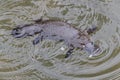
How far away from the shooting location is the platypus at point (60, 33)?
3611 millimetres

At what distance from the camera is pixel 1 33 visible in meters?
3.88

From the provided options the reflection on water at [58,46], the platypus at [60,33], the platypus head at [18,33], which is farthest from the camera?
the platypus head at [18,33]

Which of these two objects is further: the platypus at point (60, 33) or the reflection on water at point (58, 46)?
the platypus at point (60, 33)

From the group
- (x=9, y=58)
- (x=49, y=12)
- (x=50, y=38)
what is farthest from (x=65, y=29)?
(x=9, y=58)

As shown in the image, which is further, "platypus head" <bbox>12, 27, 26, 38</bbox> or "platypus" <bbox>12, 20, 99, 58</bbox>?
"platypus head" <bbox>12, 27, 26, 38</bbox>

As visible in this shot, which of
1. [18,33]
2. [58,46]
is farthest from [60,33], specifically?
[18,33]

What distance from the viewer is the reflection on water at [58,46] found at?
341 centimetres

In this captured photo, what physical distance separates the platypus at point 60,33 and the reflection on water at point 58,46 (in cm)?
7

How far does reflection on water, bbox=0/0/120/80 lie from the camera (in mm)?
3406

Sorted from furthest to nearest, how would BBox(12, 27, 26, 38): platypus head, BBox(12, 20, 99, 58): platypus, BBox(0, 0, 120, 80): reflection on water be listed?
BBox(12, 27, 26, 38): platypus head
BBox(12, 20, 99, 58): platypus
BBox(0, 0, 120, 80): reflection on water

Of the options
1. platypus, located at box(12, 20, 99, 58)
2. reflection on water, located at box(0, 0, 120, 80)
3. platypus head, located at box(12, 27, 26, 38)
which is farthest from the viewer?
platypus head, located at box(12, 27, 26, 38)

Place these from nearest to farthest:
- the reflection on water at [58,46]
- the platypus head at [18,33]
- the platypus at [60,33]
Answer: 1. the reflection on water at [58,46]
2. the platypus at [60,33]
3. the platypus head at [18,33]

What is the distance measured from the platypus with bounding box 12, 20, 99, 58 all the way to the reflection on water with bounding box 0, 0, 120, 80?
71 mm

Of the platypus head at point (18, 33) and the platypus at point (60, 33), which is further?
the platypus head at point (18, 33)
